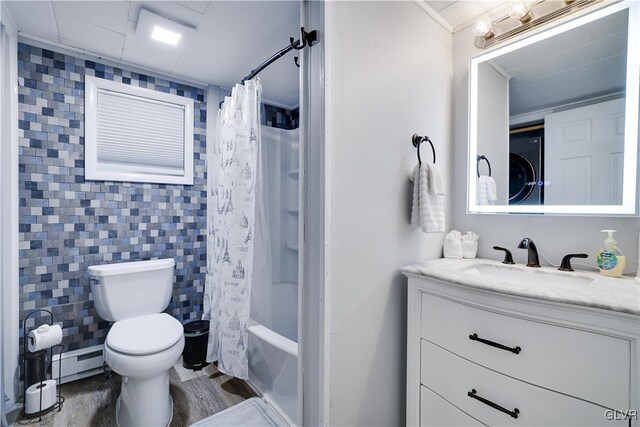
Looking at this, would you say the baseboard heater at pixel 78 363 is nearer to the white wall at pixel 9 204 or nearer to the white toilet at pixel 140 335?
the white wall at pixel 9 204

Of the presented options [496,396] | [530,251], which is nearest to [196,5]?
[530,251]

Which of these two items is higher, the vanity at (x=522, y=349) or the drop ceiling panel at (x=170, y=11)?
the drop ceiling panel at (x=170, y=11)

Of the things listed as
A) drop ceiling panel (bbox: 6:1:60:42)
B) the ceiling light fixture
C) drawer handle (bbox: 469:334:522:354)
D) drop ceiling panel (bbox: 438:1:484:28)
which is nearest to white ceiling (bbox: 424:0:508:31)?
drop ceiling panel (bbox: 438:1:484:28)

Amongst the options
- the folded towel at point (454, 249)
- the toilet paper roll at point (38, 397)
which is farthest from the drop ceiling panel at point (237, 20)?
the toilet paper roll at point (38, 397)

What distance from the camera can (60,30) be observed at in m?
1.59

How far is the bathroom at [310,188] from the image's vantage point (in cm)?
108

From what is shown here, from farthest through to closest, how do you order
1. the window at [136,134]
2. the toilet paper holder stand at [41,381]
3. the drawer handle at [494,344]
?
the window at [136,134]
the toilet paper holder stand at [41,381]
the drawer handle at [494,344]

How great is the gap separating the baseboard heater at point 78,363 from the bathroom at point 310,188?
63mm

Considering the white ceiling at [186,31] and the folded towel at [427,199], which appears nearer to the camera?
the folded towel at [427,199]

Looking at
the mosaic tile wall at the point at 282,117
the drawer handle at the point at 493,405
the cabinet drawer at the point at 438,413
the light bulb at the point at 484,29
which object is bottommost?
the cabinet drawer at the point at 438,413

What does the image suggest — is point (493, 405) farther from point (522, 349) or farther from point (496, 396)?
point (522, 349)

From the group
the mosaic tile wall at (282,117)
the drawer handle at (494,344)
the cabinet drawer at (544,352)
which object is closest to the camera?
the cabinet drawer at (544,352)

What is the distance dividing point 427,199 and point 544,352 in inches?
26.1

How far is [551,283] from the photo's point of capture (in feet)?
3.72
